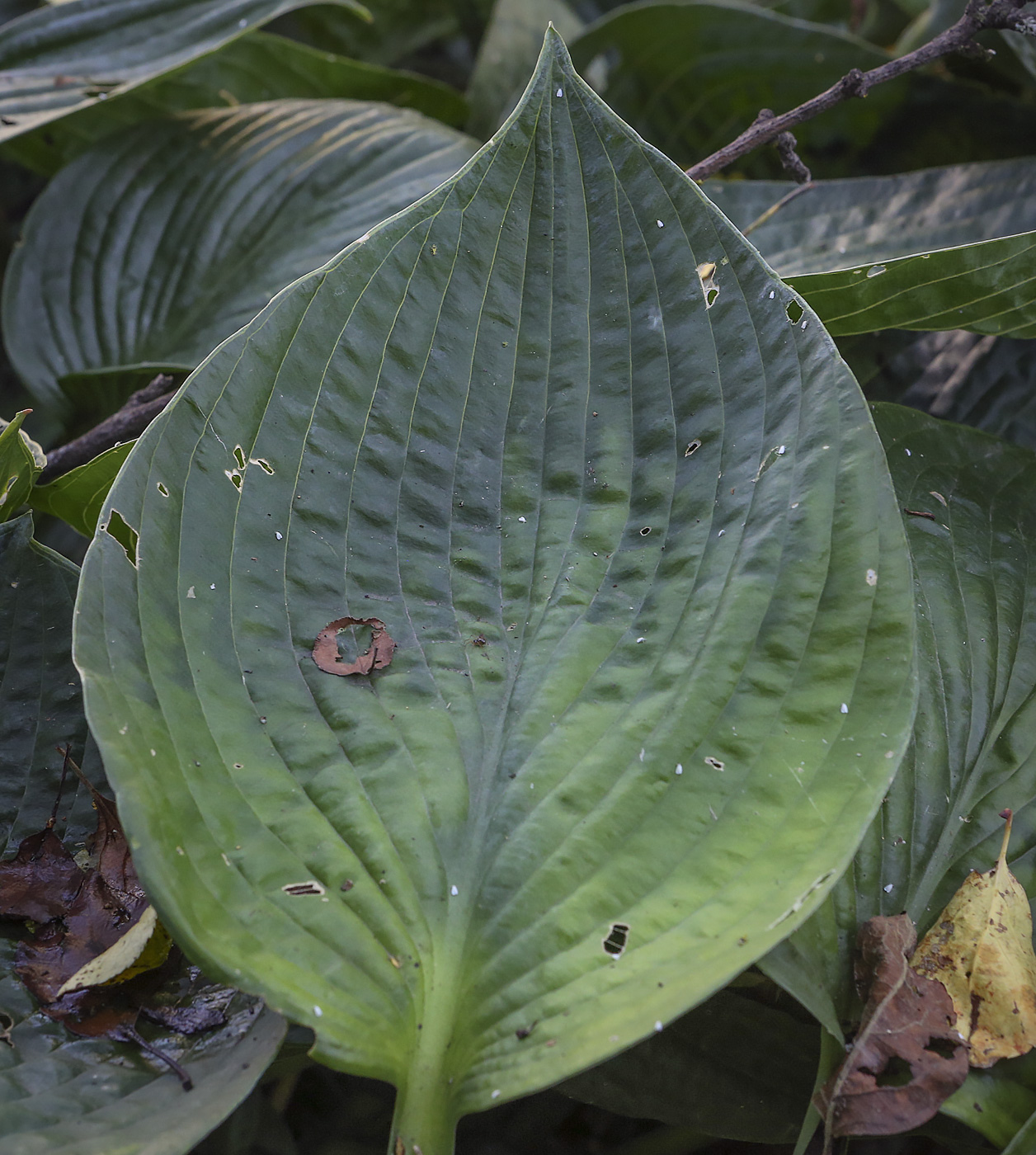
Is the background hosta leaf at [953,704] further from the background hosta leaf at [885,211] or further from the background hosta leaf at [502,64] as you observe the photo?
the background hosta leaf at [502,64]

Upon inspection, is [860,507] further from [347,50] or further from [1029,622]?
[347,50]

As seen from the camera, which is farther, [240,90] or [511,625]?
[240,90]

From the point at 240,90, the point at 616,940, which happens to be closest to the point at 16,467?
the point at 616,940

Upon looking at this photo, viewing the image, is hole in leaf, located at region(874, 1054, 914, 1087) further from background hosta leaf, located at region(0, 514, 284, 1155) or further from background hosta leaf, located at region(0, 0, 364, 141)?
background hosta leaf, located at region(0, 0, 364, 141)

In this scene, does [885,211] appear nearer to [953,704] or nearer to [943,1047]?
[953,704]

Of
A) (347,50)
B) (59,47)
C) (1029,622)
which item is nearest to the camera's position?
(1029,622)

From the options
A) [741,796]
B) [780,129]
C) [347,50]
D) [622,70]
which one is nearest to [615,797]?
[741,796]
